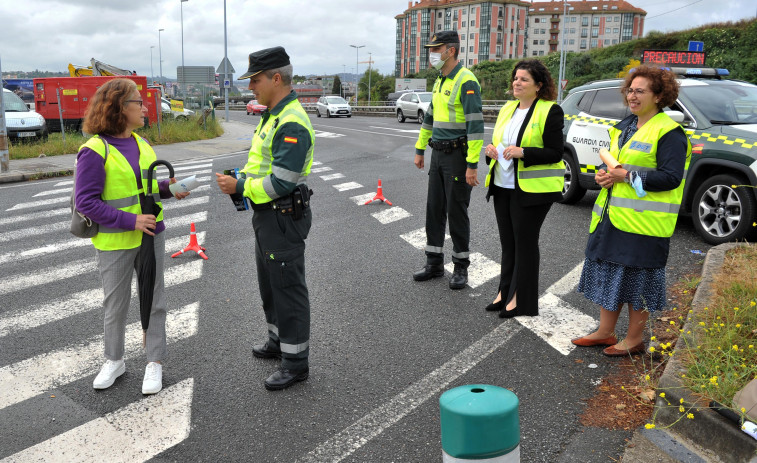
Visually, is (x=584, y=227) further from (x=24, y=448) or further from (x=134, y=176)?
(x=24, y=448)

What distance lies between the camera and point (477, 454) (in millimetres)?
2449

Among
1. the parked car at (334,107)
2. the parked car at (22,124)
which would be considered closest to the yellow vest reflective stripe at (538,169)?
the parked car at (22,124)

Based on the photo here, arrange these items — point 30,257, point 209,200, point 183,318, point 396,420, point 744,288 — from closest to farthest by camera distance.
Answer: point 396,420 → point 744,288 → point 183,318 → point 30,257 → point 209,200

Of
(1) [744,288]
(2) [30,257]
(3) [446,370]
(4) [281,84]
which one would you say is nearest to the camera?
(4) [281,84]

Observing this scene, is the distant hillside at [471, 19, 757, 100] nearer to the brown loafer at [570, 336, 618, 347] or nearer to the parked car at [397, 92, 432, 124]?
the parked car at [397, 92, 432, 124]

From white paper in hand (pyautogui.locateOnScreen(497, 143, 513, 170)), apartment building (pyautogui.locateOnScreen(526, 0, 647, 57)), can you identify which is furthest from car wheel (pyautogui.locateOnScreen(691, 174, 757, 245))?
apartment building (pyautogui.locateOnScreen(526, 0, 647, 57))

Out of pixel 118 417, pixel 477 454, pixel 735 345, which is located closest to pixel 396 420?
pixel 477 454

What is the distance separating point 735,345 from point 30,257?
7.20 meters

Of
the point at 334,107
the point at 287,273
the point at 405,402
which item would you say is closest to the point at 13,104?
the point at 287,273

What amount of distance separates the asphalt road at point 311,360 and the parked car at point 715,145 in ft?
1.46

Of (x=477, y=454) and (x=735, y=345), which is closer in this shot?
(x=477, y=454)

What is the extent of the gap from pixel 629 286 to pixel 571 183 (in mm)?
5414

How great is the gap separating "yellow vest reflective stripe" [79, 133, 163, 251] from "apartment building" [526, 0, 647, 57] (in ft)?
449

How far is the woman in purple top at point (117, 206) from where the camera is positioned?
3.82 metres
